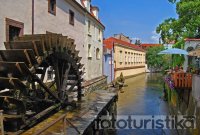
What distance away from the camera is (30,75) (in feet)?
28.8

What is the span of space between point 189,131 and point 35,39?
7.12 m

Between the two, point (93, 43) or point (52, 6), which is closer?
point (52, 6)

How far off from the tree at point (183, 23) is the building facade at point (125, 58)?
14455 mm

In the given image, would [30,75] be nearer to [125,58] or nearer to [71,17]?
[71,17]

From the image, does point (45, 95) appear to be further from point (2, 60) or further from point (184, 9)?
point (184, 9)

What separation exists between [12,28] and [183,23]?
14.1m

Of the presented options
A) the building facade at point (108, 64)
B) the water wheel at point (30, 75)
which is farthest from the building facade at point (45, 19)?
the building facade at point (108, 64)

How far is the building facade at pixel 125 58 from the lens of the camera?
40.5m

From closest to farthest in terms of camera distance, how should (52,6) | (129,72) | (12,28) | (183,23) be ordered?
(12,28) → (52,6) → (183,23) → (129,72)

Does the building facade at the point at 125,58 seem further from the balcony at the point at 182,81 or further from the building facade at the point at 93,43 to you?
the balcony at the point at 182,81

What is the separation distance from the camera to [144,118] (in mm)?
19594

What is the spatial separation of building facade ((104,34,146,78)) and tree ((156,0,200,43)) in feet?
47.4

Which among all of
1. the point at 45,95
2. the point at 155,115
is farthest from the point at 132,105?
the point at 45,95

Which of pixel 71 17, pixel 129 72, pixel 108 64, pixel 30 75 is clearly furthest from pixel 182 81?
pixel 129 72
